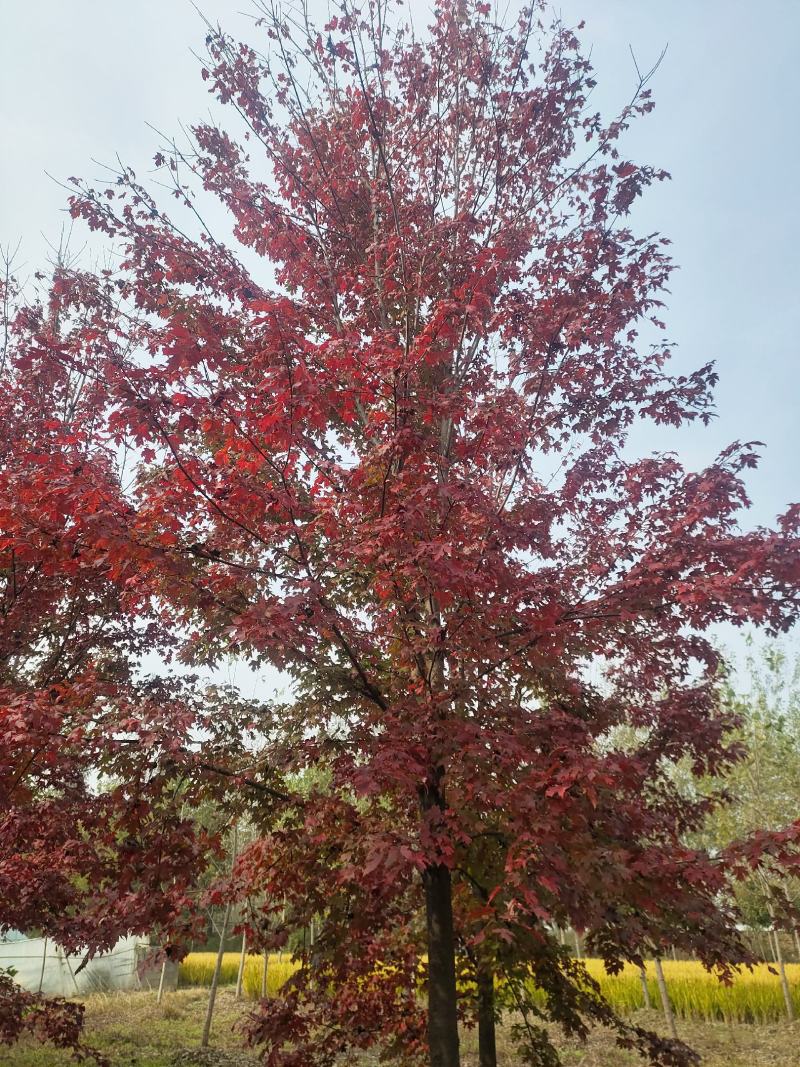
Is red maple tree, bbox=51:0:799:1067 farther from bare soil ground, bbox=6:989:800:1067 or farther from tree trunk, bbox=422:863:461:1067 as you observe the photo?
bare soil ground, bbox=6:989:800:1067

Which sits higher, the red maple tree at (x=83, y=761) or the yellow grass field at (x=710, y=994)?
the red maple tree at (x=83, y=761)

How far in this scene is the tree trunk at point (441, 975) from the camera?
A: 429 centimetres

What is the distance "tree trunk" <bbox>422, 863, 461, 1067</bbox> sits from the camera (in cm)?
429

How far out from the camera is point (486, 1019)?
6488 mm

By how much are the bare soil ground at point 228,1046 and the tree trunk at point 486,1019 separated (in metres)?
4.13

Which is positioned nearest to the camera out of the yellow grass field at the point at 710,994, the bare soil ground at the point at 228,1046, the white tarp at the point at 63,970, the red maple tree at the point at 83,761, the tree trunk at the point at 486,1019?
the red maple tree at the point at 83,761

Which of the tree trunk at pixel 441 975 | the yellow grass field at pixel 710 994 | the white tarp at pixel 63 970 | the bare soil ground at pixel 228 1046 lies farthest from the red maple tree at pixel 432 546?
the white tarp at pixel 63 970

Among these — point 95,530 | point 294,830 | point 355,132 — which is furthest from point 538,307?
point 294,830

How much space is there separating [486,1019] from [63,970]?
19261 millimetres

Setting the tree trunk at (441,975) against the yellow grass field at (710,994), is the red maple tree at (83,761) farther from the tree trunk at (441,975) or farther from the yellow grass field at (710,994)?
the yellow grass field at (710,994)

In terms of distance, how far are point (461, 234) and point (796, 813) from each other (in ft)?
50.6

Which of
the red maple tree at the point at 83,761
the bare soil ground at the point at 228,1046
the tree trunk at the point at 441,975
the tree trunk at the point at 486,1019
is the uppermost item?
the red maple tree at the point at 83,761

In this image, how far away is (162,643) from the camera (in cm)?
826

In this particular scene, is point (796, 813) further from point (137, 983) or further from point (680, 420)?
point (137, 983)
